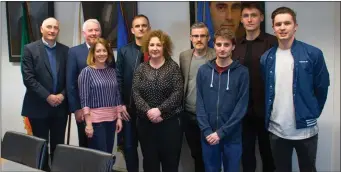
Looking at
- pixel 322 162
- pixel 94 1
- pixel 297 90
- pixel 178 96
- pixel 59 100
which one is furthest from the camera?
pixel 94 1

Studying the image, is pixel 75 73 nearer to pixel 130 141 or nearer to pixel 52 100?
pixel 52 100

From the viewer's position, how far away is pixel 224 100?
2.12m

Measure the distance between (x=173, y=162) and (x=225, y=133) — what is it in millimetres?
475

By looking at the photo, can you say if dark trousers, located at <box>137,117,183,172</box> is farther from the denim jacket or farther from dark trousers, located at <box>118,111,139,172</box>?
the denim jacket

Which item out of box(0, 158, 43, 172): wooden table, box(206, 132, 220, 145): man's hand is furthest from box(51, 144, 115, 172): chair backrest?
box(206, 132, 220, 145): man's hand

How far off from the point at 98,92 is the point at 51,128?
26.1 inches

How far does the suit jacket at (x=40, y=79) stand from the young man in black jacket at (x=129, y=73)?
50 centimetres

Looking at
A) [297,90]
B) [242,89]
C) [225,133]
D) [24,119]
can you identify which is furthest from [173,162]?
[24,119]

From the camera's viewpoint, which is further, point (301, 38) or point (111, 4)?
point (111, 4)

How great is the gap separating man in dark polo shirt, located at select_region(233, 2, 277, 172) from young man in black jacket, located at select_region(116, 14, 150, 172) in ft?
2.36

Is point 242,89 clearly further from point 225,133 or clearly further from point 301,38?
point 301,38

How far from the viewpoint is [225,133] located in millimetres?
2100

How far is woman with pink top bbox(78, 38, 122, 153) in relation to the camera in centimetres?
235

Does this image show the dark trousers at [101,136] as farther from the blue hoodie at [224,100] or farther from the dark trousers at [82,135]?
the blue hoodie at [224,100]
